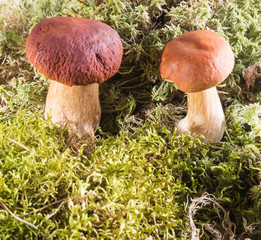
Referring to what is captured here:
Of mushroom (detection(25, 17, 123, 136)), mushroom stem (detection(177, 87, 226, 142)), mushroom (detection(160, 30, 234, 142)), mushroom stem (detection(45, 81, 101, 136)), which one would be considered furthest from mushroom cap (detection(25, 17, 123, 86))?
mushroom stem (detection(177, 87, 226, 142))

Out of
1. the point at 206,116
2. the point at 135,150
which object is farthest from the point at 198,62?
the point at 135,150

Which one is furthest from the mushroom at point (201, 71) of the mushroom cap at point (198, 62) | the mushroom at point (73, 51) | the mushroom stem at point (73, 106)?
the mushroom stem at point (73, 106)

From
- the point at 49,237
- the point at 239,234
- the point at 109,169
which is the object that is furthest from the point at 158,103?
the point at 49,237

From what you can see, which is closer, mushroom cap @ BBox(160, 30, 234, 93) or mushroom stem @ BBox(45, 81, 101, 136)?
mushroom cap @ BBox(160, 30, 234, 93)

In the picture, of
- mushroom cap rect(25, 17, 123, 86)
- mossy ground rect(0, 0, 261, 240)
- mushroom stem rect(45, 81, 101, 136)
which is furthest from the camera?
mushroom stem rect(45, 81, 101, 136)

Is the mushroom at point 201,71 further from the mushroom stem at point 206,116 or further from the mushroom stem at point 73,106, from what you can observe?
the mushroom stem at point 73,106

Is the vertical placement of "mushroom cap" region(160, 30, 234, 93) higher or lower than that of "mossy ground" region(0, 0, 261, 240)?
higher

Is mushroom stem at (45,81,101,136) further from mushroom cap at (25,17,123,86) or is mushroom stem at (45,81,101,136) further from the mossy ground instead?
mushroom cap at (25,17,123,86)
